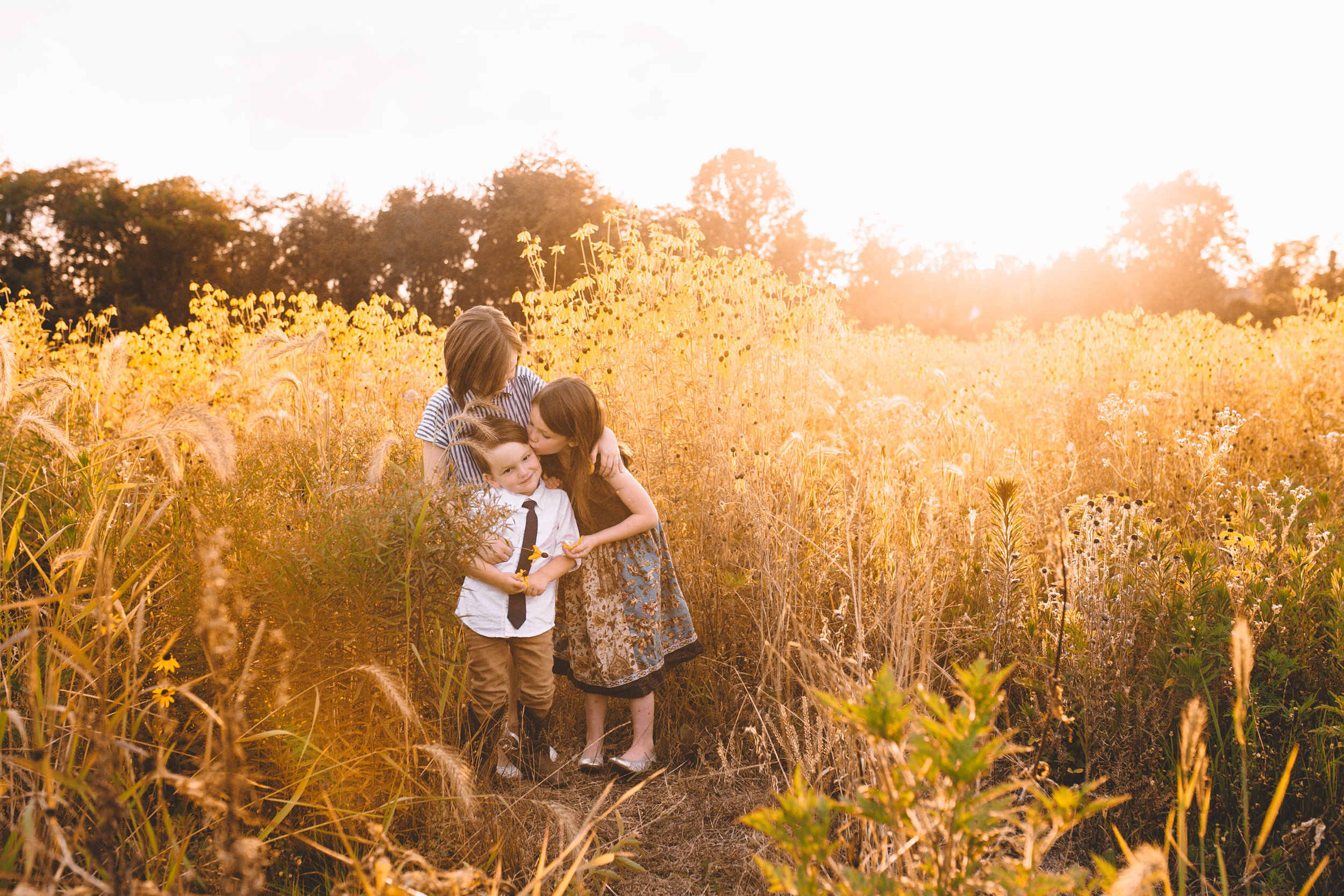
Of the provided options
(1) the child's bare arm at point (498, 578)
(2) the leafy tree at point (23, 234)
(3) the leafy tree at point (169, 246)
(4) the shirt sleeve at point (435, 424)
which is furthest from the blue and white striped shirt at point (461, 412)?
(3) the leafy tree at point (169, 246)

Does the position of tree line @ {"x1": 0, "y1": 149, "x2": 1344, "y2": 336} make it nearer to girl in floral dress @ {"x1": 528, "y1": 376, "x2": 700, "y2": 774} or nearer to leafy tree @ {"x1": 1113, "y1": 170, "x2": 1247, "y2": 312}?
leafy tree @ {"x1": 1113, "y1": 170, "x2": 1247, "y2": 312}

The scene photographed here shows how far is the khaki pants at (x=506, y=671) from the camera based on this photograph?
2371 mm

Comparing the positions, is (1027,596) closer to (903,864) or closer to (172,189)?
(903,864)

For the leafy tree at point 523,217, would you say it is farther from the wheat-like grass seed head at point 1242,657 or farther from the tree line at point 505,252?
the wheat-like grass seed head at point 1242,657

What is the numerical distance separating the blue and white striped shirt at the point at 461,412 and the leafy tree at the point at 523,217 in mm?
10050

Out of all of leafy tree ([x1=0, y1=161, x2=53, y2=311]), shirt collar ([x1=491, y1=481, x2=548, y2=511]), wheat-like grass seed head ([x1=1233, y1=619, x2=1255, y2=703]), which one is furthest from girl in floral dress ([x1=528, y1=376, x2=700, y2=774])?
leafy tree ([x1=0, y1=161, x2=53, y2=311])

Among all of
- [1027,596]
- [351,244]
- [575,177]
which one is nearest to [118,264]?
[351,244]

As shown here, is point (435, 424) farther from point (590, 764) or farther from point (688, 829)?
point (688, 829)

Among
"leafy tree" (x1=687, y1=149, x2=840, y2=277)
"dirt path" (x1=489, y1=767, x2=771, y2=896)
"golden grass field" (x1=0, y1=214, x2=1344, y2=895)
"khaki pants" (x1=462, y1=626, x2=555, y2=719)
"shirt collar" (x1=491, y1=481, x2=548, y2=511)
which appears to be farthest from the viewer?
"leafy tree" (x1=687, y1=149, x2=840, y2=277)

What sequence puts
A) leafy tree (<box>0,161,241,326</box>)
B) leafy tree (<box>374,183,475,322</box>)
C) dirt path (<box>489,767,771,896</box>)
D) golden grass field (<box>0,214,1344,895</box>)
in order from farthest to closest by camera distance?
leafy tree (<box>374,183,475,322</box>) < leafy tree (<box>0,161,241,326</box>) < dirt path (<box>489,767,771,896</box>) < golden grass field (<box>0,214,1344,895</box>)

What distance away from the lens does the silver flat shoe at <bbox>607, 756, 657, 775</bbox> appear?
2.46m

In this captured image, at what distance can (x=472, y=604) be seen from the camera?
2.39 metres

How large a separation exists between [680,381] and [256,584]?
2.14 m

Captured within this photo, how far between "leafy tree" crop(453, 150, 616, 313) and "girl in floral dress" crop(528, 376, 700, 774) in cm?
1048
